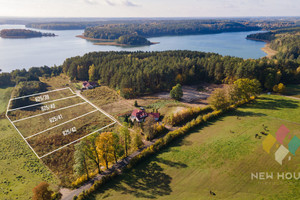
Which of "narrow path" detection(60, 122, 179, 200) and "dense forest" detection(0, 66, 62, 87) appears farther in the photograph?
"dense forest" detection(0, 66, 62, 87)

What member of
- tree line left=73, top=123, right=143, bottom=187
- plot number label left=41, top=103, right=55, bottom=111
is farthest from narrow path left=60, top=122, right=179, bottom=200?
plot number label left=41, top=103, right=55, bottom=111

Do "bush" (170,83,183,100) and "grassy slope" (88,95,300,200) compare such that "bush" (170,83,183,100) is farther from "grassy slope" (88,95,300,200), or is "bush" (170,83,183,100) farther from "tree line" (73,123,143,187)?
"tree line" (73,123,143,187)

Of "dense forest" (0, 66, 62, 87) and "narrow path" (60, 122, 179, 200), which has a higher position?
"dense forest" (0, 66, 62, 87)

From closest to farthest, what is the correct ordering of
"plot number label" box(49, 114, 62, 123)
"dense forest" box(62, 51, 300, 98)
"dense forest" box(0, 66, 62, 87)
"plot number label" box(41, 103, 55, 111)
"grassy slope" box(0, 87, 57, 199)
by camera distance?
1. "grassy slope" box(0, 87, 57, 199)
2. "plot number label" box(49, 114, 62, 123)
3. "plot number label" box(41, 103, 55, 111)
4. "dense forest" box(62, 51, 300, 98)
5. "dense forest" box(0, 66, 62, 87)

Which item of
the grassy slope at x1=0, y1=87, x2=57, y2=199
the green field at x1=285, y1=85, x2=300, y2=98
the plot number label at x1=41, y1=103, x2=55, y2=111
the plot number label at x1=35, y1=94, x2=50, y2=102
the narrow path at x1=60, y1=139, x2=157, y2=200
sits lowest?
the grassy slope at x1=0, y1=87, x2=57, y2=199

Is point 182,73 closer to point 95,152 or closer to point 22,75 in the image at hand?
point 95,152

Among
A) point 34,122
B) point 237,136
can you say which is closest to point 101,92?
point 34,122

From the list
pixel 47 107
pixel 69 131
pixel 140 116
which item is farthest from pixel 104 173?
pixel 47 107

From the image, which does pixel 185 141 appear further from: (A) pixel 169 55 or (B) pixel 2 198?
(A) pixel 169 55
